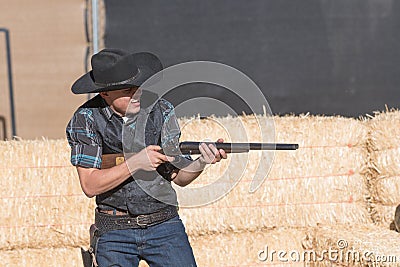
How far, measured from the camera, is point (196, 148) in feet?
10.9

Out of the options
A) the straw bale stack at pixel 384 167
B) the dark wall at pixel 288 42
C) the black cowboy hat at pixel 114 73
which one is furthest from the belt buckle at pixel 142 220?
the dark wall at pixel 288 42

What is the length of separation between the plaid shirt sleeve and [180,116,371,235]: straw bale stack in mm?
1759

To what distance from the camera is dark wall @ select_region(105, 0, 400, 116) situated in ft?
22.9

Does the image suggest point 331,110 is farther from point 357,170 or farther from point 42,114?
point 42,114

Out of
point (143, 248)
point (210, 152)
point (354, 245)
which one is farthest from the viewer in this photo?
point (354, 245)

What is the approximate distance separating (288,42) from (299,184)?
2.27 m

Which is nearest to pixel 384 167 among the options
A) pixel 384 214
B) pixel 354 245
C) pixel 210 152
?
pixel 384 214

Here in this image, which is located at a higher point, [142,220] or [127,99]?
[127,99]

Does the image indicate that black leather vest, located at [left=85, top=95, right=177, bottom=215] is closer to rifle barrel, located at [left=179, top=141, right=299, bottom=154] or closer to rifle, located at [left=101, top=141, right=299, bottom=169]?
rifle, located at [left=101, top=141, right=299, bottom=169]

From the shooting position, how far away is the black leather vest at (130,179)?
3.42m

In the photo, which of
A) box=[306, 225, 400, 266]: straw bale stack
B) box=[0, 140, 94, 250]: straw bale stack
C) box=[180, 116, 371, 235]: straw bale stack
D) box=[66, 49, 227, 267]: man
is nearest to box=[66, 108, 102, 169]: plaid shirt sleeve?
box=[66, 49, 227, 267]: man

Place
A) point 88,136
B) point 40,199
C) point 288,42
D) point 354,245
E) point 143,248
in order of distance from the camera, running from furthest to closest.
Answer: point 288,42
point 40,199
point 354,245
point 143,248
point 88,136

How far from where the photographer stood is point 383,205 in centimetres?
518

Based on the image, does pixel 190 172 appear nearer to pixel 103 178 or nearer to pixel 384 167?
pixel 103 178
